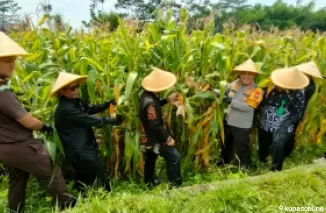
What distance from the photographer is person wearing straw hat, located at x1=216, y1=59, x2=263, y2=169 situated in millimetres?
3824

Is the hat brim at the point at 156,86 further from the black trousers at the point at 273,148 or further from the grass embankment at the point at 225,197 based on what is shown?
the black trousers at the point at 273,148

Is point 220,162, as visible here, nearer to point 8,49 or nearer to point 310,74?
point 310,74

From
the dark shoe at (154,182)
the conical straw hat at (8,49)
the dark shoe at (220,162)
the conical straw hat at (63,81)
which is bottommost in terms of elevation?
the dark shoe at (220,162)

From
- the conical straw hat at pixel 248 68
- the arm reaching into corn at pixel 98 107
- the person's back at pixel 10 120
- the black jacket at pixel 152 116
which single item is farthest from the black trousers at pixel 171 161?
the person's back at pixel 10 120

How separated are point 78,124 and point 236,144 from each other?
5.71 feet

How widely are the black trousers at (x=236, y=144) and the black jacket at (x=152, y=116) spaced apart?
85 centimetres

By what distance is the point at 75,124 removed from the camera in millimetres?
3266

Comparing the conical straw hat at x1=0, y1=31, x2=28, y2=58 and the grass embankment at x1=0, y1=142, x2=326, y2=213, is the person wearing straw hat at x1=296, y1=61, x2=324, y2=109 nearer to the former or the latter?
the grass embankment at x1=0, y1=142, x2=326, y2=213

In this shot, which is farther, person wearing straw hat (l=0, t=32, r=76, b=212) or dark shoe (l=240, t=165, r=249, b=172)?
dark shoe (l=240, t=165, r=249, b=172)

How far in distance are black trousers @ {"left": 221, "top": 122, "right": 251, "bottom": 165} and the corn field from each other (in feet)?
0.37

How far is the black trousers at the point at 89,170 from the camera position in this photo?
333 centimetres

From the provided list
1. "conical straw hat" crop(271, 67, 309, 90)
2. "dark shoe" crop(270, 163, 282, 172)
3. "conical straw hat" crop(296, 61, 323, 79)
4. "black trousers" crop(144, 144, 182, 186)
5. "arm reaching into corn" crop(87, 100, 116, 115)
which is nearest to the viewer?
"arm reaching into corn" crop(87, 100, 116, 115)

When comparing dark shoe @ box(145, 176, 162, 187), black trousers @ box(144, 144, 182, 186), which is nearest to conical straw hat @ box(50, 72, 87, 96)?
black trousers @ box(144, 144, 182, 186)

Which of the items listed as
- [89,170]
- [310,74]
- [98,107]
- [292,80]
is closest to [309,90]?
[310,74]
